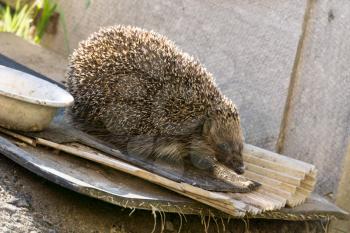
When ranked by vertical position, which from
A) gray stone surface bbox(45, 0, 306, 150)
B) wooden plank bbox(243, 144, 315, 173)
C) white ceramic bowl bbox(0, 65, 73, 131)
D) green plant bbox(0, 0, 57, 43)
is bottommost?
white ceramic bowl bbox(0, 65, 73, 131)

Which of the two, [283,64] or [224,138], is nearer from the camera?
[224,138]

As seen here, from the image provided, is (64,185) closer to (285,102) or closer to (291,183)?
(291,183)

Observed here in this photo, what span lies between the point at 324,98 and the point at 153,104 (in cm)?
147

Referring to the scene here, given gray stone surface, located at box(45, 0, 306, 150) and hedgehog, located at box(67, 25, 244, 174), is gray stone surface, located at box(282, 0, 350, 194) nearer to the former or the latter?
gray stone surface, located at box(45, 0, 306, 150)

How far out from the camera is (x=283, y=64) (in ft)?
19.9

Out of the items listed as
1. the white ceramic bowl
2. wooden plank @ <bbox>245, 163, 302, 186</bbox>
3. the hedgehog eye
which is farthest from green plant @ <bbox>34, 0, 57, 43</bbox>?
wooden plank @ <bbox>245, 163, 302, 186</bbox>

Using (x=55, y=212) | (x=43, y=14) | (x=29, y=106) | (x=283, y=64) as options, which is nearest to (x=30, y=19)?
(x=43, y=14)

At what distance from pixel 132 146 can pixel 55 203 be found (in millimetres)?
1095

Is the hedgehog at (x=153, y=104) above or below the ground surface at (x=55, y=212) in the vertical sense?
above

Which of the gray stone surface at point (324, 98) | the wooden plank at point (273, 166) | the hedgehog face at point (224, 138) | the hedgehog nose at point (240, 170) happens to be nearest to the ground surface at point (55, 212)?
the hedgehog nose at point (240, 170)

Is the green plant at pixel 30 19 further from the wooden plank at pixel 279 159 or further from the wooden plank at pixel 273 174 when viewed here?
the wooden plank at pixel 273 174

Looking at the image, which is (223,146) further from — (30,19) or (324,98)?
(30,19)

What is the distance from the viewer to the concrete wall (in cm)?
570

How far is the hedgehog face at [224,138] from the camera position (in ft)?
17.5
